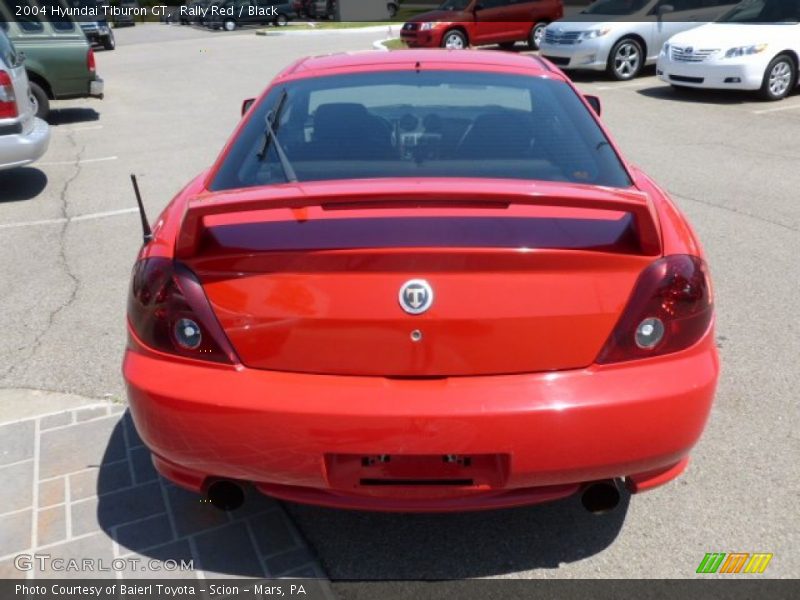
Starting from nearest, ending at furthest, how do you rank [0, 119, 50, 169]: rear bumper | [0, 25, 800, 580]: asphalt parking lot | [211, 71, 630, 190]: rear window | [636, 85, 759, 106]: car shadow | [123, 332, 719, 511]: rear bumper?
1. [123, 332, 719, 511]: rear bumper
2. [0, 25, 800, 580]: asphalt parking lot
3. [211, 71, 630, 190]: rear window
4. [0, 119, 50, 169]: rear bumper
5. [636, 85, 759, 106]: car shadow

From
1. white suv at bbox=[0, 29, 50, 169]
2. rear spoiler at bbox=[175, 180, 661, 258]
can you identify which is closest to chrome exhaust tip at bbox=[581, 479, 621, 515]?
rear spoiler at bbox=[175, 180, 661, 258]

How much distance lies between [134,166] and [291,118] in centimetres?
658

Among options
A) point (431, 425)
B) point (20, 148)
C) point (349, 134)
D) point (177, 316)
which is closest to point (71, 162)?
point (20, 148)

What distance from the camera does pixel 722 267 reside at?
5520 mm

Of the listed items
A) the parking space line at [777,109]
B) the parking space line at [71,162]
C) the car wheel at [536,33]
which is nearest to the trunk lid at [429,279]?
the parking space line at [71,162]

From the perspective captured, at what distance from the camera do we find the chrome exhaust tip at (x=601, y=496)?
8.37ft

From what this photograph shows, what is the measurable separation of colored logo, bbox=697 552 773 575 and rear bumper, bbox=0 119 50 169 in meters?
7.10

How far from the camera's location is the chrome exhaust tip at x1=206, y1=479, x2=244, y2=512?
2.65 meters

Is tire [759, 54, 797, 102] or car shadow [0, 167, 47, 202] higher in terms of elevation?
tire [759, 54, 797, 102]

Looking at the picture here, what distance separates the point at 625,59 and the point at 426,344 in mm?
14340

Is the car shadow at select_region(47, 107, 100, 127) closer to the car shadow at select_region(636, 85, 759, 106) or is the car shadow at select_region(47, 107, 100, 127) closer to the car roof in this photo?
the car shadow at select_region(636, 85, 759, 106)

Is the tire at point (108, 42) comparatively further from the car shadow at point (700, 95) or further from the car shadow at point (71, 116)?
the car shadow at point (700, 95)

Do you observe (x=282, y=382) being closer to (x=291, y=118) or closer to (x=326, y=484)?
(x=326, y=484)

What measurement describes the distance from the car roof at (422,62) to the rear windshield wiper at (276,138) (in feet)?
0.95
